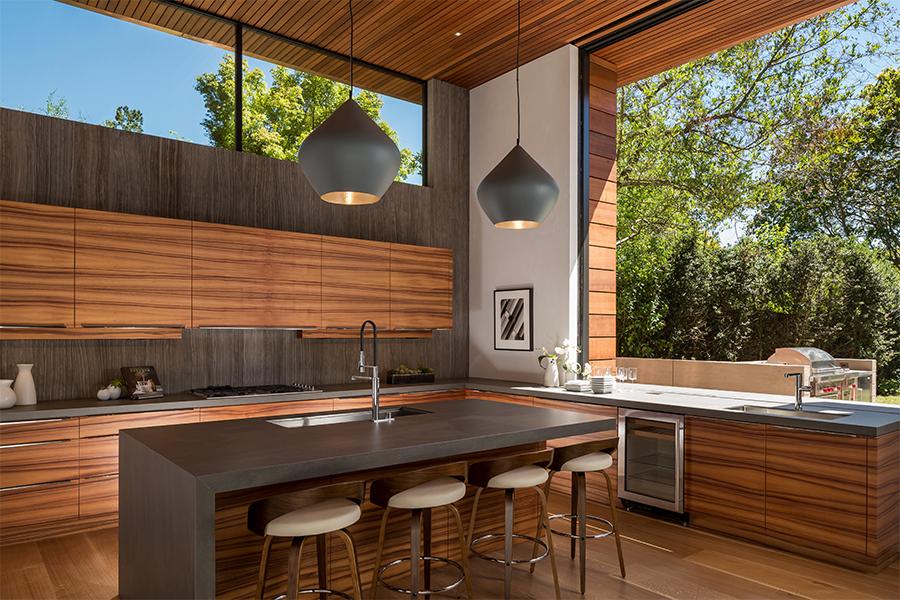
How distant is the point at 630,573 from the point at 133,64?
4607 mm

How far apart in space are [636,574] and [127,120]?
4368 millimetres

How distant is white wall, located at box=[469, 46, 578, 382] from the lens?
513 cm

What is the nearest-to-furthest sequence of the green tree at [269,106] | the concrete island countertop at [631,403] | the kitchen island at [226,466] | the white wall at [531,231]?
1. the kitchen island at [226,466]
2. the concrete island countertop at [631,403]
3. the green tree at [269,106]
4. the white wall at [531,231]

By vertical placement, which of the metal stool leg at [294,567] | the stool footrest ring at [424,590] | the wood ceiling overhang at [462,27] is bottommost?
the stool footrest ring at [424,590]

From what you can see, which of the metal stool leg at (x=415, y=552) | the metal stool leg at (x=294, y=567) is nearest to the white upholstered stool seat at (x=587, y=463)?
the metal stool leg at (x=415, y=552)

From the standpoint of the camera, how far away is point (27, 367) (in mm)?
3812

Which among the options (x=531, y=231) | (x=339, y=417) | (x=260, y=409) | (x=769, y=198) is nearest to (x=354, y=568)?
(x=339, y=417)

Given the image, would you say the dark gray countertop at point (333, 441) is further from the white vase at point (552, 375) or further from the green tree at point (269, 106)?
the green tree at point (269, 106)

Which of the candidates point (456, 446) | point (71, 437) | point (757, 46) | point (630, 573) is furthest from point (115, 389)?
point (757, 46)

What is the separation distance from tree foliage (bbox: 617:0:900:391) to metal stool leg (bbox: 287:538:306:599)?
545cm

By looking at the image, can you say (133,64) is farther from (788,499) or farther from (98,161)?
(788,499)

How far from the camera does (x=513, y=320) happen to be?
563cm

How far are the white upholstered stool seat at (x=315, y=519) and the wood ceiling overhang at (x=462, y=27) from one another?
3667 millimetres

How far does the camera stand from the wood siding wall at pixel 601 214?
522 centimetres
